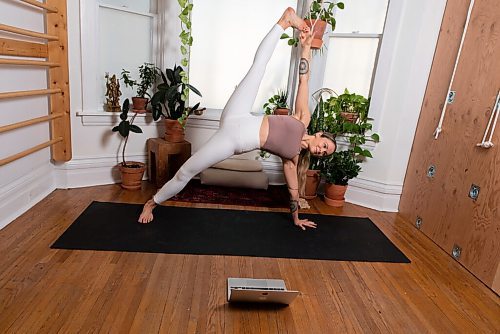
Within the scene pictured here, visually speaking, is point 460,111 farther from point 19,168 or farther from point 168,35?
point 19,168

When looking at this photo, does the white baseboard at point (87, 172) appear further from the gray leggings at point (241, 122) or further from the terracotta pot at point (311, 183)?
the terracotta pot at point (311, 183)

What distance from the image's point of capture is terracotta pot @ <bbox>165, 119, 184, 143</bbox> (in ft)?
9.05

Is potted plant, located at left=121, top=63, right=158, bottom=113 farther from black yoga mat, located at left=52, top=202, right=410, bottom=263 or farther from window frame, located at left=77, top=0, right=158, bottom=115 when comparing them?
black yoga mat, located at left=52, top=202, right=410, bottom=263

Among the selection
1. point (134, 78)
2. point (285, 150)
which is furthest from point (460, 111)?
point (134, 78)

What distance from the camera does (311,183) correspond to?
289cm

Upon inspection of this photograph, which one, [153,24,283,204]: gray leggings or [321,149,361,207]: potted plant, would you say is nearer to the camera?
[153,24,283,204]: gray leggings

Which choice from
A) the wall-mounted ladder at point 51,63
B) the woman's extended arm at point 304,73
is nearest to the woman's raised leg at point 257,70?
the woman's extended arm at point 304,73

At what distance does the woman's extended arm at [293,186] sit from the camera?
2.15 meters

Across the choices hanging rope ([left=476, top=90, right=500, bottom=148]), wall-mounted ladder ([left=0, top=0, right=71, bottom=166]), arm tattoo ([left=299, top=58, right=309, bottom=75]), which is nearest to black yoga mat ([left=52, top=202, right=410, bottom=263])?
wall-mounted ladder ([left=0, top=0, right=71, bottom=166])

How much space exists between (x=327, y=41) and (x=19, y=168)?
2.51 metres

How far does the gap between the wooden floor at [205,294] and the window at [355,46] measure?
159 centimetres

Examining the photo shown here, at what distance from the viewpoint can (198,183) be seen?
3.03 metres

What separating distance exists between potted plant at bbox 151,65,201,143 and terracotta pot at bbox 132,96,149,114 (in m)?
0.15

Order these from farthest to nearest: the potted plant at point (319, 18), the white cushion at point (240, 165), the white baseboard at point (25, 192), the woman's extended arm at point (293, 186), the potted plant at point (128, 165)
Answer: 1. the white cushion at point (240, 165)
2. the potted plant at point (128, 165)
3. the potted plant at point (319, 18)
4. the woman's extended arm at point (293, 186)
5. the white baseboard at point (25, 192)
